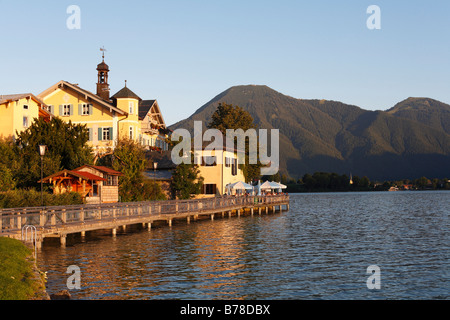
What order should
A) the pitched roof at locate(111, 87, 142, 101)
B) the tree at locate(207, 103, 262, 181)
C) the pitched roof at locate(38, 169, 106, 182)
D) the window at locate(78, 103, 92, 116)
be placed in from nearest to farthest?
the pitched roof at locate(38, 169, 106, 182) → the window at locate(78, 103, 92, 116) → the pitched roof at locate(111, 87, 142, 101) → the tree at locate(207, 103, 262, 181)

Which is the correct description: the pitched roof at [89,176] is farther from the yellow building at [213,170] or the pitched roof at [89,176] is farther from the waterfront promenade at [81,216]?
the yellow building at [213,170]

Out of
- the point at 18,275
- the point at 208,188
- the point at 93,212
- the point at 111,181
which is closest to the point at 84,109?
the point at 208,188

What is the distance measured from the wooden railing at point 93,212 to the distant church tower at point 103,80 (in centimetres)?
2576

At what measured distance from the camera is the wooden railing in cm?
2750

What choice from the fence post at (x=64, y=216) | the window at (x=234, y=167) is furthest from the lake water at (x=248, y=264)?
the window at (x=234, y=167)

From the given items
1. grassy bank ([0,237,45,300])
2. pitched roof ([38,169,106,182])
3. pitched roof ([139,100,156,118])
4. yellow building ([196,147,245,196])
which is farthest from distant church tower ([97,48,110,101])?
grassy bank ([0,237,45,300])

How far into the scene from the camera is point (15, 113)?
179 ft

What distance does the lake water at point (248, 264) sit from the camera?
20328 mm

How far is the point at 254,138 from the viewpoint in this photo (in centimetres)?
9981

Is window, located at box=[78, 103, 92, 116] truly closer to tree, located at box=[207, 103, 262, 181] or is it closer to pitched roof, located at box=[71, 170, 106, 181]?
pitched roof, located at box=[71, 170, 106, 181]

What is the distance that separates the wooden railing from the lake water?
1.59m

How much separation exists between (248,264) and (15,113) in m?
36.8

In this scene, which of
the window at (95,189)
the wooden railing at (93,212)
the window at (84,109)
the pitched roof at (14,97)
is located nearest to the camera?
the wooden railing at (93,212)

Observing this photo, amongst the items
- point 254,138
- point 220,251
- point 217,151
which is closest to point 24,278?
point 220,251
